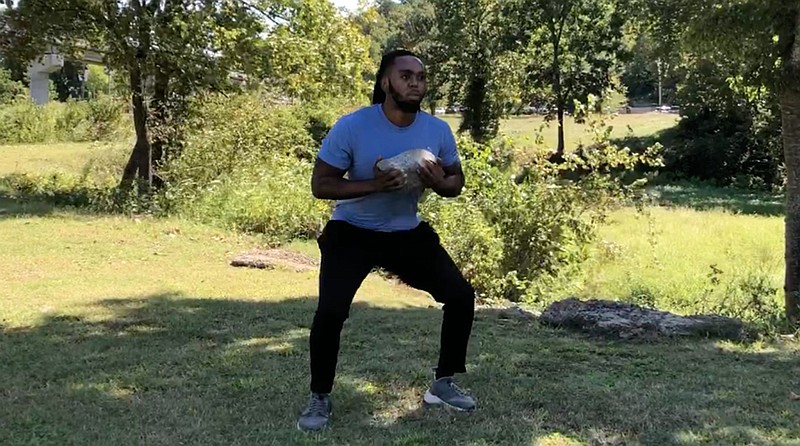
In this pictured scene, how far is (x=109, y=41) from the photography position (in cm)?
1392

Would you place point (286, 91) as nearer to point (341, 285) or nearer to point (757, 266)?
point (757, 266)

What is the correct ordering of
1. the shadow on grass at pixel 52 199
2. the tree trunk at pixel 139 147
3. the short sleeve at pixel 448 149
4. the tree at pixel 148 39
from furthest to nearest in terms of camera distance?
1. the tree trunk at pixel 139 147
2. the tree at pixel 148 39
3. the shadow on grass at pixel 52 199
4. the short sleeve at pixel 448 149

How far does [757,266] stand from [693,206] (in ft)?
36.7

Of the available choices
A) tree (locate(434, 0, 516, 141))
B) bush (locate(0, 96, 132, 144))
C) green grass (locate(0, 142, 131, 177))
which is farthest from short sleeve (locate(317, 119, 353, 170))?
tree (locate(434, 0, 516, 141))

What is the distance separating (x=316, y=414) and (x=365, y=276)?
69 centimetres

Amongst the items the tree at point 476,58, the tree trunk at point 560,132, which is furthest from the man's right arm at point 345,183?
the tree at point 476,58

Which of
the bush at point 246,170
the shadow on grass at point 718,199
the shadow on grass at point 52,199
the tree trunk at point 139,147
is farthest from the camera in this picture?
the shadow on grass at point 718,199

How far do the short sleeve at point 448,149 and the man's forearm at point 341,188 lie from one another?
490mm

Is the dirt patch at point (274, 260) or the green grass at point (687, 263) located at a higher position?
the dirt patch at point (274, 260)

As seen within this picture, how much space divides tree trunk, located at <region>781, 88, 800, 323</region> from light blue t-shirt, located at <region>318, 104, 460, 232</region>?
5082 mm

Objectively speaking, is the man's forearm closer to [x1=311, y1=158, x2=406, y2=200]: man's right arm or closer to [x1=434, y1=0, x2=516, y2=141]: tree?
[x1=311, y1=158, x2=406, y2=200]: man's right arm

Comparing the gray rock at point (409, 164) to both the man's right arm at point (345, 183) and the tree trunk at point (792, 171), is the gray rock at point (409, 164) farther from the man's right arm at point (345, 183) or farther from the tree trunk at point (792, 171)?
the tree trunk at point (792, 171)

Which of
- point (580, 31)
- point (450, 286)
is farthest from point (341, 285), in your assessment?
point (580, 31)

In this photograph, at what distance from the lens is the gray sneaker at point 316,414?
12.0 ft
